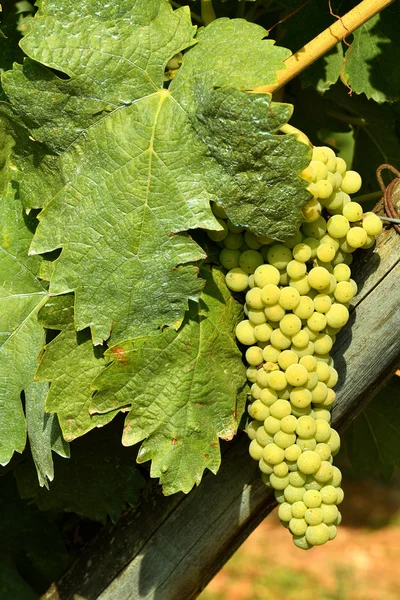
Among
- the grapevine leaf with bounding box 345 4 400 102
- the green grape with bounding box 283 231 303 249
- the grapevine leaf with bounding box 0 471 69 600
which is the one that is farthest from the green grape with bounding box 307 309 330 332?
the grapevine leaf with bounding box 0 471 69 600

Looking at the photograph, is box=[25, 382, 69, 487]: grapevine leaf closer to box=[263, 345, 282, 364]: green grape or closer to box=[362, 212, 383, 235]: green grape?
box=[263, 345, 282, 364]: green grape

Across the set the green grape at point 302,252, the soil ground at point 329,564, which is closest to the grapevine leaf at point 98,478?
the green grape at point 302,252

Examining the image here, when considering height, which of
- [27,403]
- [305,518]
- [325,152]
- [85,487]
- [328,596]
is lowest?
[328,596]

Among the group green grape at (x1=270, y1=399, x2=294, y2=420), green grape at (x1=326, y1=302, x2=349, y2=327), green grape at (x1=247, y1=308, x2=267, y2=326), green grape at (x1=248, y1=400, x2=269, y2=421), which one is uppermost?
green grape at (x1=247, y1=308, x2=267, y2=326)

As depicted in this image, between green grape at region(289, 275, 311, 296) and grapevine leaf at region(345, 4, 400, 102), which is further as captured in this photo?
grapevine leaf at region(345, 4, 400, 102)

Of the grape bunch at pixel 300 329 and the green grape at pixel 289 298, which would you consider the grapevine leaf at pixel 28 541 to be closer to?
the grape bunch at pixel 300 329

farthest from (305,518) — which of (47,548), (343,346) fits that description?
(47,548)

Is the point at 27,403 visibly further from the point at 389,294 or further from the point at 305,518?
the point at 389,294
